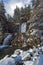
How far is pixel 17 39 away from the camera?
2577cm

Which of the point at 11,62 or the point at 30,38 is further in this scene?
the point at 30,38

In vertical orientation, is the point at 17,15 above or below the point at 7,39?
above

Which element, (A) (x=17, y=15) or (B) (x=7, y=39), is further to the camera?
(A) (x=17, y=15)

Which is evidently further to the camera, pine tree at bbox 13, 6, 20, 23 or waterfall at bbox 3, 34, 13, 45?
pine tree at bbox 13, 6, 20, 23

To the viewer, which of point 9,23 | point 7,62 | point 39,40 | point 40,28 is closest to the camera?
point 7,62

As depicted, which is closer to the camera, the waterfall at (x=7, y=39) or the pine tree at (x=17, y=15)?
the waterfall at (x=7, y=39)

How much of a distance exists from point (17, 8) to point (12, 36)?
13310mm

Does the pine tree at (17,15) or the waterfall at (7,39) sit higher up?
the pine tree at (17,15)

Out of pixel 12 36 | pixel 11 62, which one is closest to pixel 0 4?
pixel 12 36

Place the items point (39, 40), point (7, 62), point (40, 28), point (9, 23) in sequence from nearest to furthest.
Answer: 1. point (7, 62)
2. point (39, 40)
3. point (40, 28)
4. point (9, 23)

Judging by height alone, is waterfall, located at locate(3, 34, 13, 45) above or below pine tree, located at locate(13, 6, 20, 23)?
below

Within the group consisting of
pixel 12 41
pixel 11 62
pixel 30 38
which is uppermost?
pixel 11 62

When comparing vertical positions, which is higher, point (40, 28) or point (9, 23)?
point (40, 28)

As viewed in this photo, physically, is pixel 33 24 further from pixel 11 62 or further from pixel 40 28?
pixel 11 62
